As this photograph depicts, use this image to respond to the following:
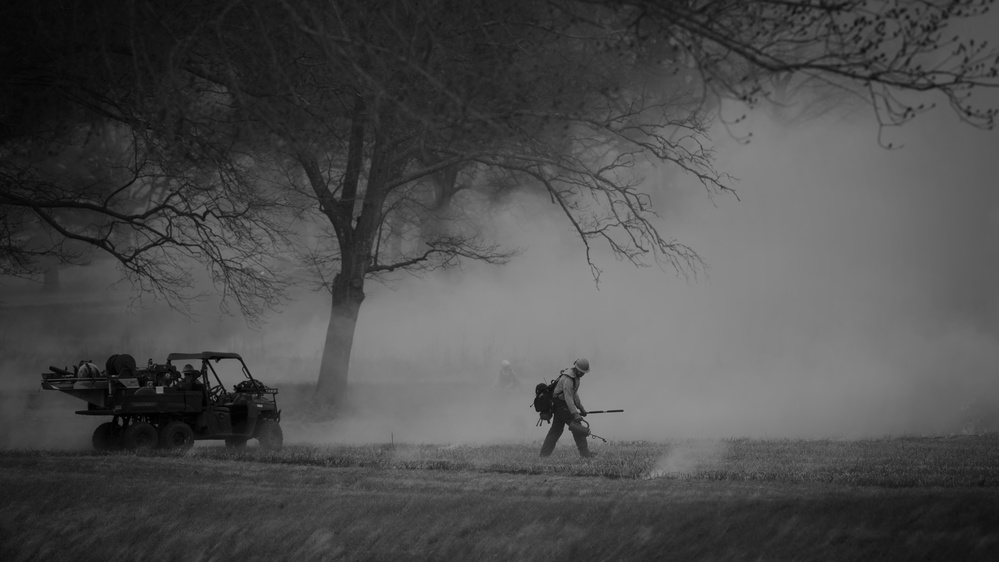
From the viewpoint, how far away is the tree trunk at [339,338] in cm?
2467

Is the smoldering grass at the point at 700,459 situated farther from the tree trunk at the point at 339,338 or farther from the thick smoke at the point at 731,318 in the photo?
the thick smoke at the point at 731,318

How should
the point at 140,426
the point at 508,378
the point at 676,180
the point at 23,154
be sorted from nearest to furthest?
the point at 23,154 < the point at 140,426 < the point at 508,378 < the point at 676,180

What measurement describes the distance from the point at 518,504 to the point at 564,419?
17.1 feet

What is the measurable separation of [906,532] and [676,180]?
26.2 metres

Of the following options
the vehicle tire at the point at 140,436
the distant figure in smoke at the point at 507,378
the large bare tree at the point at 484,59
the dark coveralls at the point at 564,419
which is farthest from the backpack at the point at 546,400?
the distant figure in smoke at the point at 507,378

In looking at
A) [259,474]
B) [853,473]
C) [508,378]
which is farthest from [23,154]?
[508,378]

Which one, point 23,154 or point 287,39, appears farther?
point 23,154

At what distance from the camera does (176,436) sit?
18.7 metres

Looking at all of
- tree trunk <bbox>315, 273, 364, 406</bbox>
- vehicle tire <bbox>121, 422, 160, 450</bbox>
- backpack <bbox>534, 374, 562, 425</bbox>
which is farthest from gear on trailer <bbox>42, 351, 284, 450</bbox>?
backpack <bbox>534, 374, 562, 425</bbox>

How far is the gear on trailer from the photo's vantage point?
18.3 meters

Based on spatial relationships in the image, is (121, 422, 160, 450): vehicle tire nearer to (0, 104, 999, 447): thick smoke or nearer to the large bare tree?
the large bare tree

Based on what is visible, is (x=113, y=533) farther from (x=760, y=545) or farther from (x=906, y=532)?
(x=906, y=532)

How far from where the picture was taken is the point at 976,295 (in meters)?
29.9

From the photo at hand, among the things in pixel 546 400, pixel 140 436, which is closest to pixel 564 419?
pixel 546 400
